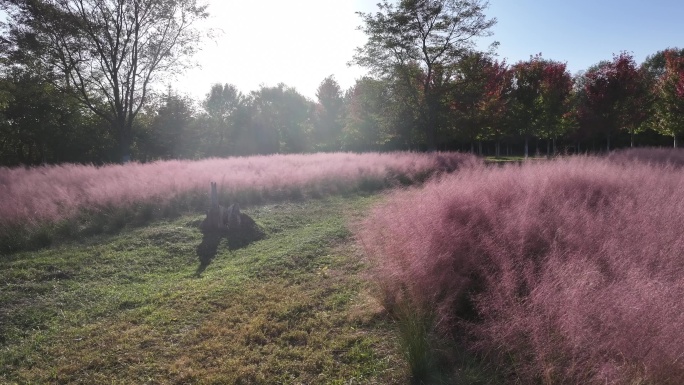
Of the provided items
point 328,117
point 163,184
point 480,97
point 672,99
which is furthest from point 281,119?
point 163,184

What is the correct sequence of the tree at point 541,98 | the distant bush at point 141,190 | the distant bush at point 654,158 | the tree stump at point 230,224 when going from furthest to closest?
the tree at point 541,98 → the distant bush at point 654,158 → the tree stump at point 230,224 → the distant bush at point 141,190

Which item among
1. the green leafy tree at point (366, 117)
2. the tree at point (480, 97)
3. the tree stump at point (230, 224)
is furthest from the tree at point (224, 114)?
the tree stump at point (230, 224)

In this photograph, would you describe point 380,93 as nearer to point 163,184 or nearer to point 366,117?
point 366,117

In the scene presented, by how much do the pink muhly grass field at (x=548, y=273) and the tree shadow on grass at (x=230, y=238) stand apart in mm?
3151

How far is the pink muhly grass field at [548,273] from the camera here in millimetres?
2316

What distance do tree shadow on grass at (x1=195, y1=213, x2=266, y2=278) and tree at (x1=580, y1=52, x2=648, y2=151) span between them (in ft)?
82.4

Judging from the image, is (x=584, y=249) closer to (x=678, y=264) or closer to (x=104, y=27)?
(x=678, y=264)

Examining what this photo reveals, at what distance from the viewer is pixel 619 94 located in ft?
82.2

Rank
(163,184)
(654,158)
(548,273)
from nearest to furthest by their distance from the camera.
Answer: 1. (548,273)
2. (163,184)
3. (654,158)

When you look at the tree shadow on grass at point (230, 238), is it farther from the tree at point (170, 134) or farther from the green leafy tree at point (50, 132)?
the tree at point (170, 134)

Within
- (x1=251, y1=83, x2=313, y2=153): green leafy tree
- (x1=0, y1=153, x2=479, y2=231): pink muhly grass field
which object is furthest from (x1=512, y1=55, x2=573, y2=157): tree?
(x1=251, y1=83, x2=313, y2=153): green leafy tree

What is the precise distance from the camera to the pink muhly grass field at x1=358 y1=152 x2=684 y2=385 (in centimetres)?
232

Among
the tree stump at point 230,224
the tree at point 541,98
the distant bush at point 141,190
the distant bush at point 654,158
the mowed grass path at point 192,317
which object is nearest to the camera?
the mowed grass path at point 192,317

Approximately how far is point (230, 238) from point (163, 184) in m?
4.44
